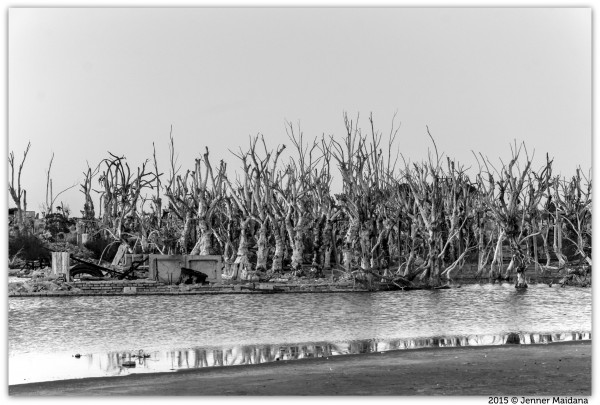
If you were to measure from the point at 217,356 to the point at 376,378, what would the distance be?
4061 millimetres

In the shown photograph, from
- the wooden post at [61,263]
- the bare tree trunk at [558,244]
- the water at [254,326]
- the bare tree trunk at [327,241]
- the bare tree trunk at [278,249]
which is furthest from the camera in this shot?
the bare tree trunk at [327,241]

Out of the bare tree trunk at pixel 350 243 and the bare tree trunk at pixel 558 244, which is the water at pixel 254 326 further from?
the bare tree trunk at pixel 558 244

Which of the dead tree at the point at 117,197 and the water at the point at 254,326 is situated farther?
the dead tree at the point at 117,197

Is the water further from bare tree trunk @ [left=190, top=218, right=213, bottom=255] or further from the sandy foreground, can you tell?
bare tree trunk @ [left=190, top=218, right=213, bottom=255]

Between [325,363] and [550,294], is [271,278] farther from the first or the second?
[325,363]

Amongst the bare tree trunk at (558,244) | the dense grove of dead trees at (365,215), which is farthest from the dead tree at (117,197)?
the bare tree trunk at (558,244)

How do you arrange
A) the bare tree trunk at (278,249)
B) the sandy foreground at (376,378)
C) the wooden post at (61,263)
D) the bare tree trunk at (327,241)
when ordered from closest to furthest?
the sandy foreground at (376,378)
the wooden post at (61,263)
the bare tree trunk at (278,249)
the bare tree trunk at (327,241)

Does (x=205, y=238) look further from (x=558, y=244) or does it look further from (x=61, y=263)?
(x=558, y=244)

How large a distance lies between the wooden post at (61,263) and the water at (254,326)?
4.18 m

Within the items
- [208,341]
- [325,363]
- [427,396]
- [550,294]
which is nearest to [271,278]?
[550,294]

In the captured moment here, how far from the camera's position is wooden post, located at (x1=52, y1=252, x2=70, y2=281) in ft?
104

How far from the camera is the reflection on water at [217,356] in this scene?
14523 millimetres

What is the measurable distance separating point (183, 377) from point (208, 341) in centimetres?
528

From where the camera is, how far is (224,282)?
3316 cm
